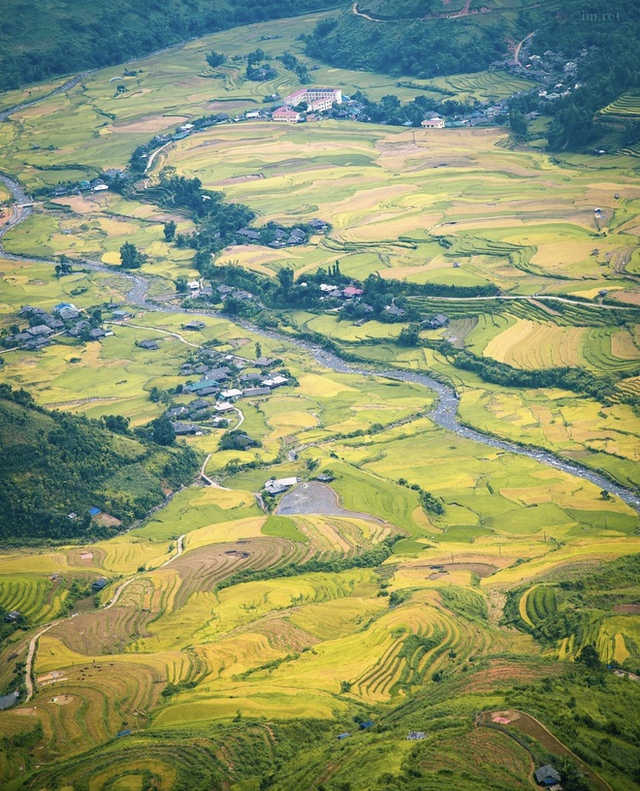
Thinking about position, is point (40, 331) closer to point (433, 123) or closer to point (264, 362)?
point (264, 362)

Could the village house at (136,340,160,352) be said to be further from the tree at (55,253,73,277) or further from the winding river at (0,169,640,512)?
the tree at (55,253,73,277)

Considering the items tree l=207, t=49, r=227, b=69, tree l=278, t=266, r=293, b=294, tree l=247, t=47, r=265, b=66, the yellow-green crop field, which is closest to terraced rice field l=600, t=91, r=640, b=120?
the yellow-green crop field

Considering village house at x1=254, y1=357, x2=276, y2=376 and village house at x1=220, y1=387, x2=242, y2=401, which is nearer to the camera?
village house at x1=220, y1=387, x2=242, y2=401

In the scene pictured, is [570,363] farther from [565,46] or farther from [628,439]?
[565,46]

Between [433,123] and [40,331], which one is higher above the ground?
[433,123]

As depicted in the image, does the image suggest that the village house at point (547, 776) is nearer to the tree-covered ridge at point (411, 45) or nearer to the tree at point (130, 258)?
the tree at point (130, 258)

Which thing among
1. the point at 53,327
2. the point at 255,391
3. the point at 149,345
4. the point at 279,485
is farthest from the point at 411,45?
the point at 279,485
